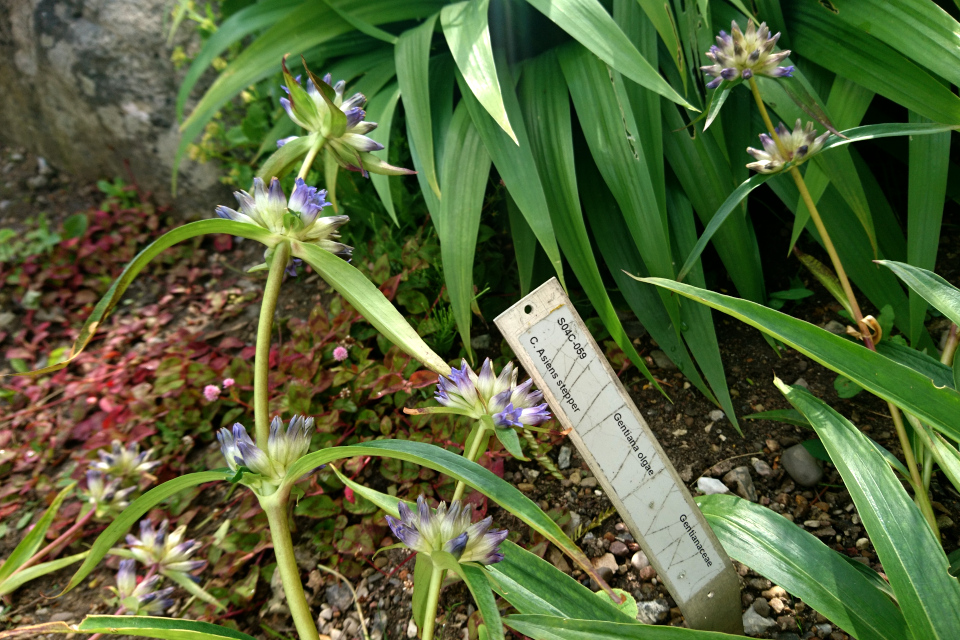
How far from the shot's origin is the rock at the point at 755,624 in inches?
35.9

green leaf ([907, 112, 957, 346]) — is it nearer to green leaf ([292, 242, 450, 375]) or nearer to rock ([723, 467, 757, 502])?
rock ([723, 467, 757, 502])

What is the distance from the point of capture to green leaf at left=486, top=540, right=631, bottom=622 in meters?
0.67

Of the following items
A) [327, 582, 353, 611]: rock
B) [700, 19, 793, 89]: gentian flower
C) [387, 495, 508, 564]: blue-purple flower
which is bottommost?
[327, 582, 353, 611]: rock

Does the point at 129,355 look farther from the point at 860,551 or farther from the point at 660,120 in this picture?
A: the point at 860,551

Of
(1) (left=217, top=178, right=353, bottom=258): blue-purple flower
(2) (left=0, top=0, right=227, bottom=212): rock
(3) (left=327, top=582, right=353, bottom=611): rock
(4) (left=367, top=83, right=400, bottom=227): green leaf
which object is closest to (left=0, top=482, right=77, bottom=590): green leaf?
(3) (left=327, top=582, right=353, bottom=611): rock

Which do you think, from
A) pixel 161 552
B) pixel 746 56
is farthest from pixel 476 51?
pixel 161 552

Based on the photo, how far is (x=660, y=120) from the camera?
3.90 ft

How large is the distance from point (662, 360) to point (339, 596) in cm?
76

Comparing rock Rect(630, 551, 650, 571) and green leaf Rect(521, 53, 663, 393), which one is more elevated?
green leaf Rect(521, 53, 663, 393)

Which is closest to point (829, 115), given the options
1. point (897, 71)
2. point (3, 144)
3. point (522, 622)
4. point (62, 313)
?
point (897, 71)

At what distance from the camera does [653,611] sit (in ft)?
3.14

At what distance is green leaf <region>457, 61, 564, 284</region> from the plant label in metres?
0.28

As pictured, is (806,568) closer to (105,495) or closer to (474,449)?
(474,449)

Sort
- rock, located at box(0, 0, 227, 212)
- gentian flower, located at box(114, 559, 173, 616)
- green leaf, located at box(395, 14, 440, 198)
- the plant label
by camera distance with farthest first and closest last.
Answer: rock, located at box(0, 0, 227, 212) < green leaf, located at box(395, 14, 440, 198) < gentian flower, located at box(114, 559, 173, 616) < the plant label
